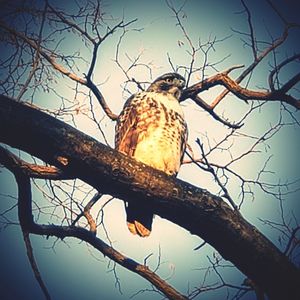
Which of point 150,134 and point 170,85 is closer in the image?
point 150,134

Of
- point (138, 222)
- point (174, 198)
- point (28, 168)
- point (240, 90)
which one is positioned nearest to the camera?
point (174, 198)

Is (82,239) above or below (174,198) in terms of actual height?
above

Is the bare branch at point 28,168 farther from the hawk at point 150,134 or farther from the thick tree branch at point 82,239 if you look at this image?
the hawk at point 150,134

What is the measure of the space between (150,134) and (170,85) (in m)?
0.91

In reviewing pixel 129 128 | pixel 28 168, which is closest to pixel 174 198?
pixel 28 168

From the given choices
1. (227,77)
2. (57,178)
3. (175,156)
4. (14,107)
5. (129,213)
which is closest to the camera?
(14,107)

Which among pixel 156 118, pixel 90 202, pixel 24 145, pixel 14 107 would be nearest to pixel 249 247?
pixel 24 145

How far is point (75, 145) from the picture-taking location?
1.86 m

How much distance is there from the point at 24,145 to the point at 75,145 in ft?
0.82

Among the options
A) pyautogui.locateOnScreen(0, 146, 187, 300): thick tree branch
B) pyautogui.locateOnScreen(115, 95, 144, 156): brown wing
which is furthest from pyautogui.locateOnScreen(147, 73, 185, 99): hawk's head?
pyautogui.locateOnScreen(0, 146, 187, 300): thick tree branch

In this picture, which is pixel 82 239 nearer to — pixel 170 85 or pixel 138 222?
pixel 138 222

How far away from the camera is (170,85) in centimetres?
422

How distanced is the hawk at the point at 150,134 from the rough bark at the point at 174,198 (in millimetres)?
1292

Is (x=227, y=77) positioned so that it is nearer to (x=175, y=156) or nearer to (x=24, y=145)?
(x=175, y=156)
